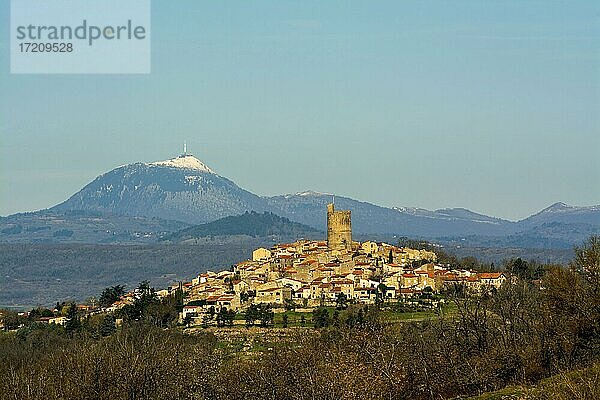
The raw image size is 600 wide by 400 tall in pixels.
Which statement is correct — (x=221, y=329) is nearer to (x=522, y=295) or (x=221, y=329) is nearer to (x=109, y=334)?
(x=109, y=334)

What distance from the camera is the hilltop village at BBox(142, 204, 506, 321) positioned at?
264 ft

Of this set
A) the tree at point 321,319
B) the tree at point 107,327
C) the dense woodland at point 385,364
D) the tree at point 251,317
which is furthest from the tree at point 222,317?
the dense woodland at point 385,364

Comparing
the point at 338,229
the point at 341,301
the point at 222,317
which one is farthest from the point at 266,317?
the point at 338,229

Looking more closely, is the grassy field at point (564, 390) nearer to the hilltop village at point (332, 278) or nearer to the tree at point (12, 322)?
the hilltop village at point (332, 278)

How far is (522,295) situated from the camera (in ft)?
169

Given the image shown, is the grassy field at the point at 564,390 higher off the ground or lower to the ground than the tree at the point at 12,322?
higher

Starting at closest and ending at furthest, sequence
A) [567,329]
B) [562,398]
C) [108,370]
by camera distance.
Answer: [562,398]
[567,329]
[108,370]

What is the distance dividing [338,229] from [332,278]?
64.8ft

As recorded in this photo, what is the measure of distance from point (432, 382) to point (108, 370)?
1323cm

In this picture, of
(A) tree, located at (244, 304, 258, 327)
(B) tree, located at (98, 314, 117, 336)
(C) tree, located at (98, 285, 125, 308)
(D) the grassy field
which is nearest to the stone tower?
(C) tree, located at (98, 285, 125, 308)

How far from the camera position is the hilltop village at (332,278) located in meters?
80.4

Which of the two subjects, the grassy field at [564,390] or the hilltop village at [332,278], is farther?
the hilltop village at [332,278]

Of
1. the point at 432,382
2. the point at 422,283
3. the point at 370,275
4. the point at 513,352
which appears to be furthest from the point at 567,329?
the point at 370,275

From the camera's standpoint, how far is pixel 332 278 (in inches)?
3455
